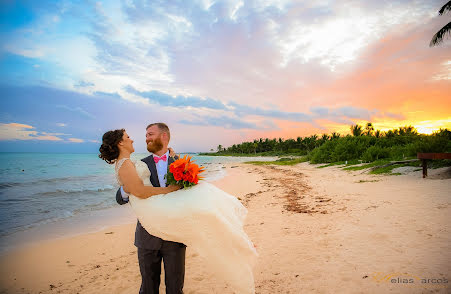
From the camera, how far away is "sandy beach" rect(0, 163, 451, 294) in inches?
150

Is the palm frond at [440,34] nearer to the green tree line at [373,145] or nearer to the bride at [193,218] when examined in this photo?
the green tree line at [373,145]

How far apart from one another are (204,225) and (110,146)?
4.50ft

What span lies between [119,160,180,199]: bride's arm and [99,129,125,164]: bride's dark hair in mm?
253

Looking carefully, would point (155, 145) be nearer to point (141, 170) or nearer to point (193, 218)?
point (141, 170)

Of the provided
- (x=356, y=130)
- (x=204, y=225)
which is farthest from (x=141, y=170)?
(x=356, y=130)

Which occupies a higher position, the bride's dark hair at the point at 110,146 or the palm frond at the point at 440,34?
the palm frond at the point at 440,34

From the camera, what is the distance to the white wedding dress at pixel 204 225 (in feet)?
7.57

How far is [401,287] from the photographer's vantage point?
3.43 meters

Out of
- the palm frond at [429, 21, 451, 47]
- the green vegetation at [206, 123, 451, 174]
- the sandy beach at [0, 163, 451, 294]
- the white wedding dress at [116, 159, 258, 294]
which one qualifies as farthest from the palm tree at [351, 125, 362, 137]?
the white wedding dress at [116, 159, 258, 294]

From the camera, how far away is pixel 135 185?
2.28 m

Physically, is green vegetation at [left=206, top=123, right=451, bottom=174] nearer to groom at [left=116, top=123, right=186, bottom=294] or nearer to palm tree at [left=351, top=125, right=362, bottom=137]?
palm tree at [left=351, top=125, right=362, bottom=137]

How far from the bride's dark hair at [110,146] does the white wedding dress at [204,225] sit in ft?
0.66

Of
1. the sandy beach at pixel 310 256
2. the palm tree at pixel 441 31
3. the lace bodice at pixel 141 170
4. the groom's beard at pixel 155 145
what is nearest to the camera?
the lace bodice at pixel 141 170

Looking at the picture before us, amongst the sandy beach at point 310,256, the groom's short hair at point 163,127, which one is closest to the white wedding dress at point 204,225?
the groom's short hair at point 163,127
